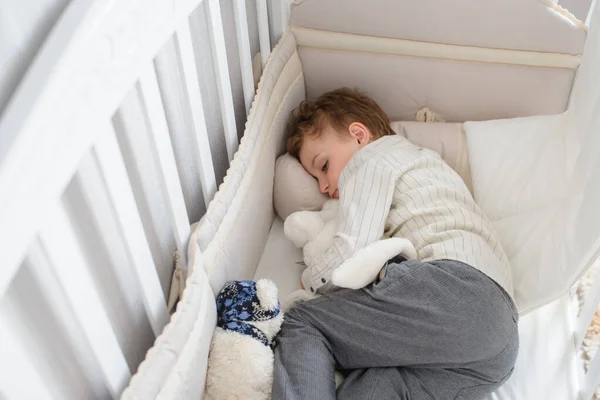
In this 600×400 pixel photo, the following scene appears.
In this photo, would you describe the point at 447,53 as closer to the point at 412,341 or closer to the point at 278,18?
the point at 278,18

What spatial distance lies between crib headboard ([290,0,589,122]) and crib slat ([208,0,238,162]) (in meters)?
0.38

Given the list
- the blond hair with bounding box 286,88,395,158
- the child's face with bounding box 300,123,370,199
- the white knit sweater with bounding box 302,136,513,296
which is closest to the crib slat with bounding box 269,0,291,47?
the blond hair with bounding box 286,88,395,158

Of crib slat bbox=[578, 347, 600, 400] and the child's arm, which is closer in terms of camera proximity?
crib slat bbox=[578, 347, 600, 400]

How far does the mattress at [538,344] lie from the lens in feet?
3.23

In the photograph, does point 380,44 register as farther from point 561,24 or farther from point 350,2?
point 561,24

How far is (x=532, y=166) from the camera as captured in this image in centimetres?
121

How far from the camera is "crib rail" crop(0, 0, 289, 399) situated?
0.50 metres

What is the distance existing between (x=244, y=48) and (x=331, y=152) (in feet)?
0.91

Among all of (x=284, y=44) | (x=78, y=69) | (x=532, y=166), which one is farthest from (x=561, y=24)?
(x=78, y=69)

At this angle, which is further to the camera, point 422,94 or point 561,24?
point 422,94

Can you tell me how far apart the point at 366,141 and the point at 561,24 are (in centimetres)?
45

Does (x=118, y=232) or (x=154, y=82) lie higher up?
(x=154, y=82)

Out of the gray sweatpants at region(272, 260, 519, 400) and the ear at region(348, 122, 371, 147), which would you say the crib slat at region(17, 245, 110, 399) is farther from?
the ear at region(348, 122, 371, 147)

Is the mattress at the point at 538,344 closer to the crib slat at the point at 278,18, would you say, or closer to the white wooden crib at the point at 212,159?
the white wooden crib at the point at 212,159
